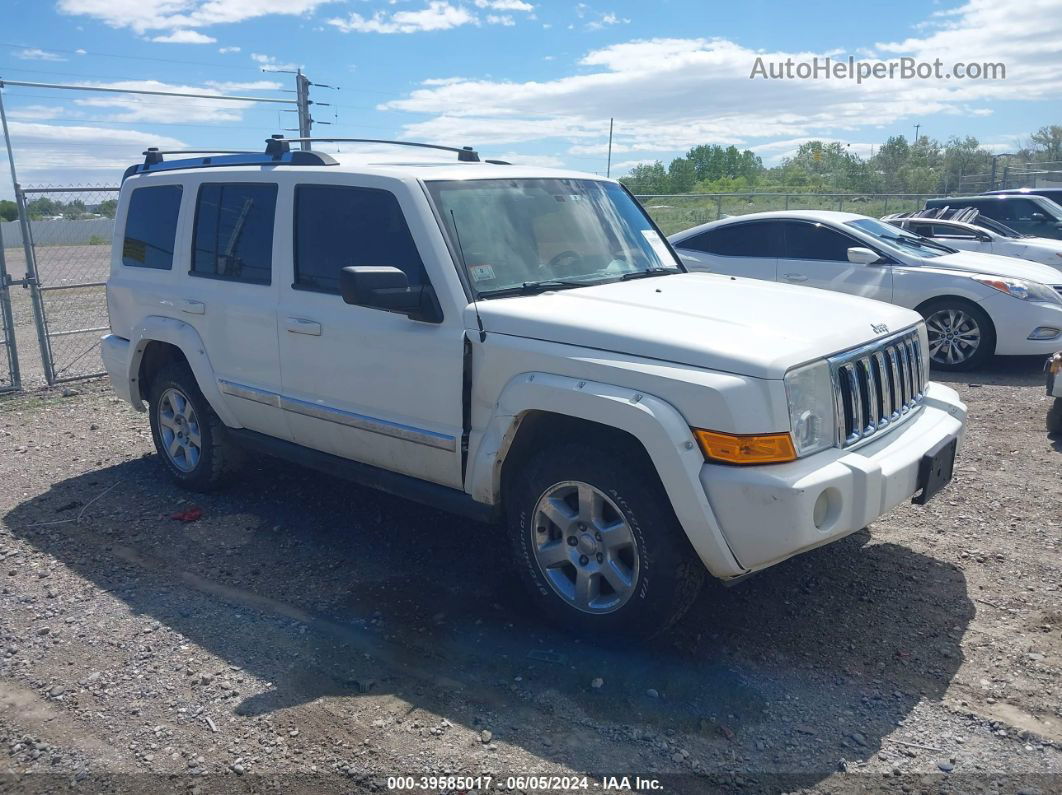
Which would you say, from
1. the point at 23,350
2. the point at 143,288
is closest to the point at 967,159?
the point at 23,350

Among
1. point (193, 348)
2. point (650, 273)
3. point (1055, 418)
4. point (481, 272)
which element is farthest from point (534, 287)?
point (1055, 418)

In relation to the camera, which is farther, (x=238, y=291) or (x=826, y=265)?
(x=826, y=265)

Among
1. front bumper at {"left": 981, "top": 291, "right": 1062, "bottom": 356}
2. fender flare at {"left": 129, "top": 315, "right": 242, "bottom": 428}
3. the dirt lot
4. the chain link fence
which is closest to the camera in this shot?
the dirt lot

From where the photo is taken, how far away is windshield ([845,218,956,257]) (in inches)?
385

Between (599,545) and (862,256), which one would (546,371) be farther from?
(862,256)

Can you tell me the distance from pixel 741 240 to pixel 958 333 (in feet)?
8.09

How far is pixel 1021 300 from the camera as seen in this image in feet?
29.4

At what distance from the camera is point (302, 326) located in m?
4.85

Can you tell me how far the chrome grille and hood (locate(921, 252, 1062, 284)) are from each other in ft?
17.7

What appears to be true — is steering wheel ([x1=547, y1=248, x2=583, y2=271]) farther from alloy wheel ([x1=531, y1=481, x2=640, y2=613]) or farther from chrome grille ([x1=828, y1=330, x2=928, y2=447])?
chrome grille ([x1=828, y1=330, x2=928, y2=447])

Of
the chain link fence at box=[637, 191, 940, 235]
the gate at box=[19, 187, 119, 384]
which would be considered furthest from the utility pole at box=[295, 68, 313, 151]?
the chain link fence at box=[637, 191, 940, 235]

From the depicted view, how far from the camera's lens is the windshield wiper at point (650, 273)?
4836mm

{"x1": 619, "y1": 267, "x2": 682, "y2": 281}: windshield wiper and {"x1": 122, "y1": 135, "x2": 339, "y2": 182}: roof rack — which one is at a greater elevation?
{"x1": 122, "y1": 135, "x2": 339, "y2": 182}: roof rack

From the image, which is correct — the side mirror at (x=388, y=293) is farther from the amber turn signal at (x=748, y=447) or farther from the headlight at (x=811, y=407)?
the headlight at (x=811, y=407)
